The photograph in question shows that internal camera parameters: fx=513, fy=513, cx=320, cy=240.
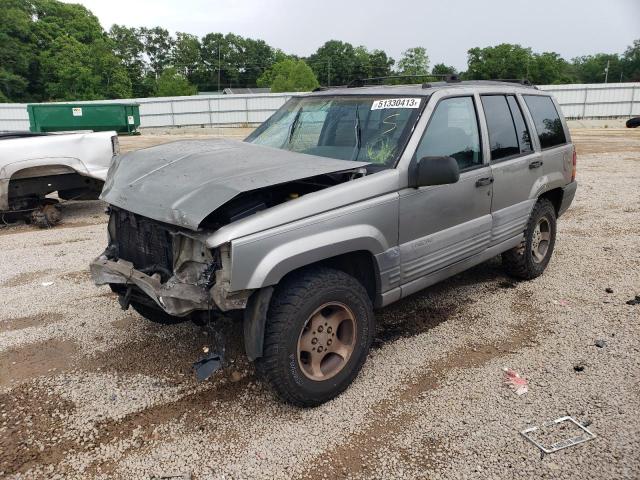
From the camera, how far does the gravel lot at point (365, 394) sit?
9.05 ft

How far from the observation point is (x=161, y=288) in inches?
121

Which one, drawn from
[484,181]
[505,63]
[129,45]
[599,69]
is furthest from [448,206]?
[599,69]

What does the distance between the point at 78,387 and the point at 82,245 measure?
397 centimetres

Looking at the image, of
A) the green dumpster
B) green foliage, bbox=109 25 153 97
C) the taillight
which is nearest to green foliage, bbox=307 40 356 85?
green foliage, bbox=109 25 153 97

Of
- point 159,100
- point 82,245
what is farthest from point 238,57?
point 82,245

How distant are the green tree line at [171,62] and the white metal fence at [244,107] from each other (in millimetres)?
7180

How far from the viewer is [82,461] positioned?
279 centimetres

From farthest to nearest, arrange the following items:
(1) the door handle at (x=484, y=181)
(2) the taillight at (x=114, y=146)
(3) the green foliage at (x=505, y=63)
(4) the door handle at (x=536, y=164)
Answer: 1. (3) the green foliage at (x=505, y=63)
2. (2) the taillight at (x=114, y=146)
3. (4) the door handle at (x=536, y=164)
4. (1) the door handle at (x=484, y=181)

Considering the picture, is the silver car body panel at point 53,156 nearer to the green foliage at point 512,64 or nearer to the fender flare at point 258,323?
the fender flare at point 258,323

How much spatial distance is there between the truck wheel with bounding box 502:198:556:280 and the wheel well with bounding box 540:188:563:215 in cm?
10

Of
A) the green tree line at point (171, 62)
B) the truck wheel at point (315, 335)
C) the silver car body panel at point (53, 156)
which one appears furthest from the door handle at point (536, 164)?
the green tree line at point (171, 62)

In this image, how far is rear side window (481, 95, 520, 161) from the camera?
14.5 ft

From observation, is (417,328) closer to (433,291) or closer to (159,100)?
(433,291)

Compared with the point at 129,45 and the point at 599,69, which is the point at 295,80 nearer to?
the point at 129,45
